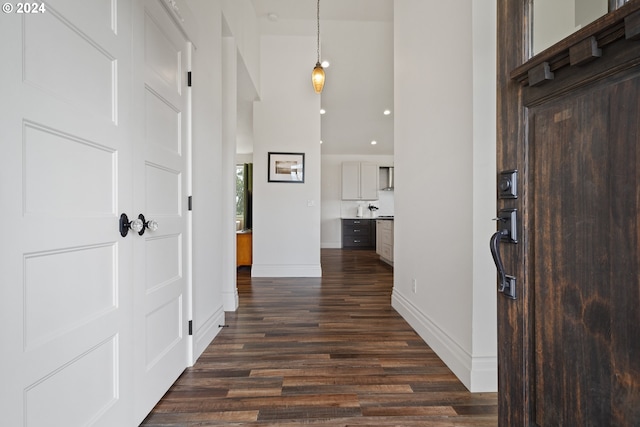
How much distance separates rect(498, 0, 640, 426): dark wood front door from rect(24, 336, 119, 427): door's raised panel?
135 centimetres

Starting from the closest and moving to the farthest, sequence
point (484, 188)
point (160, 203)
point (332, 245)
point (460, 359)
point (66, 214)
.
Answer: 1. point (66, 214)
2. point (160, 203)
3. point (484, 188)
4. point (460, 359)
5. point (332, 245)

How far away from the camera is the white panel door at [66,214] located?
2.75ft

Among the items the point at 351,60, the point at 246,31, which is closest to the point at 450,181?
the point at 246,31

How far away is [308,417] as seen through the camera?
1.54 m

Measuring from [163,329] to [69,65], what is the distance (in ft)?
4.21

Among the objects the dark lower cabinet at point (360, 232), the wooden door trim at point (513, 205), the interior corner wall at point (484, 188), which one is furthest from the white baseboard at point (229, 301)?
the dark lower cabinet at point (360, 232)

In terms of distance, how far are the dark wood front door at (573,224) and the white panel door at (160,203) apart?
4.76 feet

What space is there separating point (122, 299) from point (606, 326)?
1.55 m

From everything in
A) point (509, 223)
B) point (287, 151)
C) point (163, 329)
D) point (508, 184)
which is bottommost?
point (163, 329)

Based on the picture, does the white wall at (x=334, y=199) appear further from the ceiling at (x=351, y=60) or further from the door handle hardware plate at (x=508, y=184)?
the door handle hardware plate at (x=508, y=184)

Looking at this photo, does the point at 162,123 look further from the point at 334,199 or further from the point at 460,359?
the point at 334,199

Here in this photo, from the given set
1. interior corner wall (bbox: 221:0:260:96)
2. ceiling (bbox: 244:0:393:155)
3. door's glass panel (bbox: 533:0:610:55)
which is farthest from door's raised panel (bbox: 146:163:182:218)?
ceiling (bbox: 244:0:393:155)

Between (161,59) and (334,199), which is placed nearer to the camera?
(161,59)

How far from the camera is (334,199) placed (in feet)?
30.3
